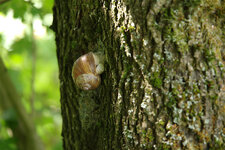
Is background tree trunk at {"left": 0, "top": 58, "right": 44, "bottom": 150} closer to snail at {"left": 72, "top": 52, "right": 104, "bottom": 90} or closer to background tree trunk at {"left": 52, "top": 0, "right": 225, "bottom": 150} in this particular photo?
Result: snail at {"left": 72, "top": 52, "right": 104, "bottom": 90}

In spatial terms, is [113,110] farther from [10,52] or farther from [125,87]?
[10,52]

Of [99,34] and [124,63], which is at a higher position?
[99,34]

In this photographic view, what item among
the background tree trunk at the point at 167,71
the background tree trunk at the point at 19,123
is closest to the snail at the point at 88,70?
the background tree trunk at the point at 167,71

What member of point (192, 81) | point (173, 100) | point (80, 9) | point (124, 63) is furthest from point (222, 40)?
Result: point (80, 9)

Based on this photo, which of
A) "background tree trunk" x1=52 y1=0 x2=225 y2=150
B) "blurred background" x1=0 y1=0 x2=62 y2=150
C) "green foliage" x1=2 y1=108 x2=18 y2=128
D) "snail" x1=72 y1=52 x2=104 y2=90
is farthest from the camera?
"green foliage" x1=2 y1=108 x2=18 y2=128

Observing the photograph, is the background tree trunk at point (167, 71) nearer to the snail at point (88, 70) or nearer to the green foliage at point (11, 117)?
the snail at point (88, 70)

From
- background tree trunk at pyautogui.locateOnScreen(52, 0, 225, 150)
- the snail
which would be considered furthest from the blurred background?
background tree trunk at pyautogui.locateOnScreen(52, 0, 225, 150)

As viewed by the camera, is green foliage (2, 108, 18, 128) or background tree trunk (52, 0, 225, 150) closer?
background tree trunk (52, 0, 225, 150)
